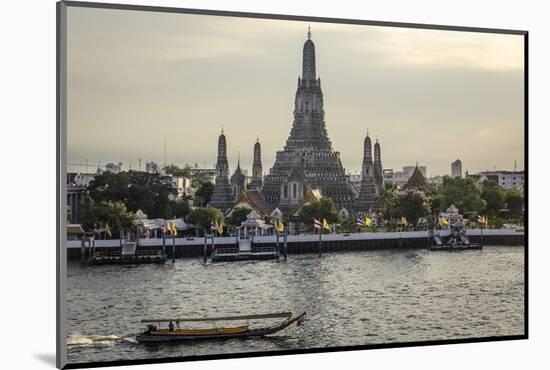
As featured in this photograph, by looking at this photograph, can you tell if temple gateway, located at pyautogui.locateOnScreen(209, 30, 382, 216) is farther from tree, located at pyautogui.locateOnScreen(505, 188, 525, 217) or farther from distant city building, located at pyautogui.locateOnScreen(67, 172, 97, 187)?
tree, located at pyautogui.locateOnScreen(505, 188, 525, 217)

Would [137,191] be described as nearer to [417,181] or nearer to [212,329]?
[212,329]

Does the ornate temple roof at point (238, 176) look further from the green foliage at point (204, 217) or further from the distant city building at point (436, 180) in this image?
the distant city building at point (436, 180)

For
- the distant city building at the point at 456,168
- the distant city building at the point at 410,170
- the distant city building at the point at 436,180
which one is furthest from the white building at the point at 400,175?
the distant city building at the point at 456,168

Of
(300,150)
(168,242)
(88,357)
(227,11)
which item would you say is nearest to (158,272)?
(168,242)

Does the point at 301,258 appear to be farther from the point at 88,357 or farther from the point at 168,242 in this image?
the point at 88,357

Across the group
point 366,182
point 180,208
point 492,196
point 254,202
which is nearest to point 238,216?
point 254,202

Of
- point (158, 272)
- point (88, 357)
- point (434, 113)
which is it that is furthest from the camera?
point (434, 113)
